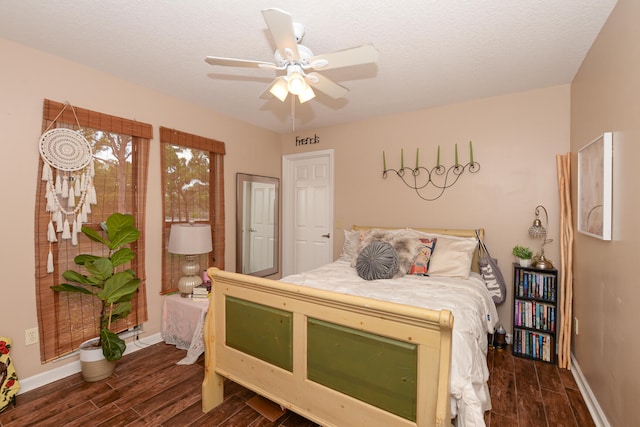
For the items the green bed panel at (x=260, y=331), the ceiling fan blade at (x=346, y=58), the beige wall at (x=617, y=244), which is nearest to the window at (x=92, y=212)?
the green bed panel at (x=260, y=331)

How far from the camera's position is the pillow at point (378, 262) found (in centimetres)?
249

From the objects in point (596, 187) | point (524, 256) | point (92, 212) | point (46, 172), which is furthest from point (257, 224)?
point (596, 187)

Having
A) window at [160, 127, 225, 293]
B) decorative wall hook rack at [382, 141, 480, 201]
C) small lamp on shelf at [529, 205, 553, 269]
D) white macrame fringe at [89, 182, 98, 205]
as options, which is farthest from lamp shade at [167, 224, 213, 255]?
small lamp on shelf at [529, 205, 553, 269]

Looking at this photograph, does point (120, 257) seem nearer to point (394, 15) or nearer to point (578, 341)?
point (394, 15)

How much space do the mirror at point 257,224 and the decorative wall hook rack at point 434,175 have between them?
69.9 inches

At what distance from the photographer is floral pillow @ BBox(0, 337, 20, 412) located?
192 cm

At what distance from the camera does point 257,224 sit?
4.12 meters

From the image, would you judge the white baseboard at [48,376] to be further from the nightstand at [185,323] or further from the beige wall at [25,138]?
the nightstand at [185,323]

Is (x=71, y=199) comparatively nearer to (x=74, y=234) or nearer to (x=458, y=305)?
(x=74, y=234)

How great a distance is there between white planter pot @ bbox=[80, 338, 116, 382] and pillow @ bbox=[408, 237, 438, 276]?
8.55ft

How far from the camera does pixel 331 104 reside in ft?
10.8

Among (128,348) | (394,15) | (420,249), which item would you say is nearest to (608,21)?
(394,15)

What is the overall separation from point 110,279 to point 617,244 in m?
3.36

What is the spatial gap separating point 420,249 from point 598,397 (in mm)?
1474
